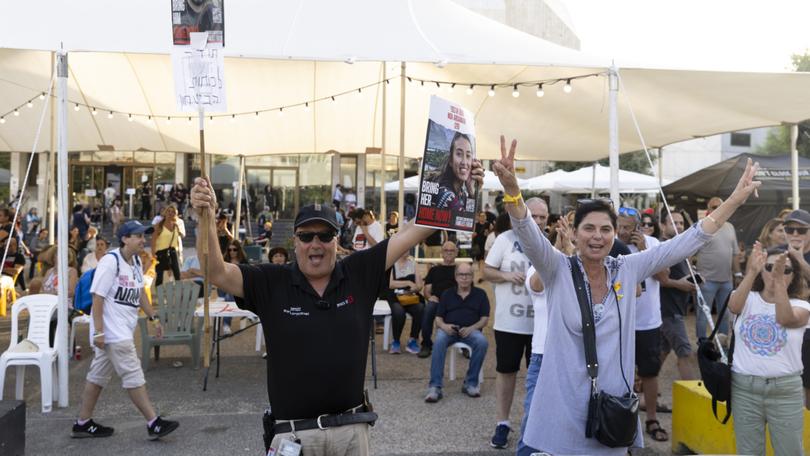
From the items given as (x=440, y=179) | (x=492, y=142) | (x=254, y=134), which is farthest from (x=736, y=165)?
(x=440, y=179)

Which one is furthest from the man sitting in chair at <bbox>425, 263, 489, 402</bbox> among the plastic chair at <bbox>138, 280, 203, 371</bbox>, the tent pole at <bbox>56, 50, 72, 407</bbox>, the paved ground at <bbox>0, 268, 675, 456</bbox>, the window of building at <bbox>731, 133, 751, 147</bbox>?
the window of building at <bbox>731, 133, 751, 147</bbox>

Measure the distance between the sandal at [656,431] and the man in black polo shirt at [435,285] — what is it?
3.07m

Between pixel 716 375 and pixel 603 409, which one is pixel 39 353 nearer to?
pixel 603 409

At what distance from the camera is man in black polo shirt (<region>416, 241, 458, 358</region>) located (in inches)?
303

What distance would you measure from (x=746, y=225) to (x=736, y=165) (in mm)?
1446

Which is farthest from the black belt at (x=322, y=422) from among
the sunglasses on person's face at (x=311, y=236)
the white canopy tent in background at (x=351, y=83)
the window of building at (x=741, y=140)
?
the window of building at (x=741, y=140)

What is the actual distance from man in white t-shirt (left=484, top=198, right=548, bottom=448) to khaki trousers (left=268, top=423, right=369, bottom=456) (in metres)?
2.41

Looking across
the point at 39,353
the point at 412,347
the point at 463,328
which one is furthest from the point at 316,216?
the point at 412,347

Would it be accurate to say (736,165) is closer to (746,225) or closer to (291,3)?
(746,225)

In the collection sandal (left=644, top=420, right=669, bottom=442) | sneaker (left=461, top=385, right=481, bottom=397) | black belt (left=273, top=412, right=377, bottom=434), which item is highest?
black belt (left=273, top=412, right=377, bottom=434)

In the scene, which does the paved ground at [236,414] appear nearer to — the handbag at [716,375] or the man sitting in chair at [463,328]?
the man sitting in chair at [463,328]

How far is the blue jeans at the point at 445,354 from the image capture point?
19.8 ft

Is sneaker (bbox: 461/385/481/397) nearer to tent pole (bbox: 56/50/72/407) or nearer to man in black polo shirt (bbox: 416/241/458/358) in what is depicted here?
man in black polo shirt (bbox: 416/241/458/358)

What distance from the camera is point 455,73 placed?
10445 millimetres
